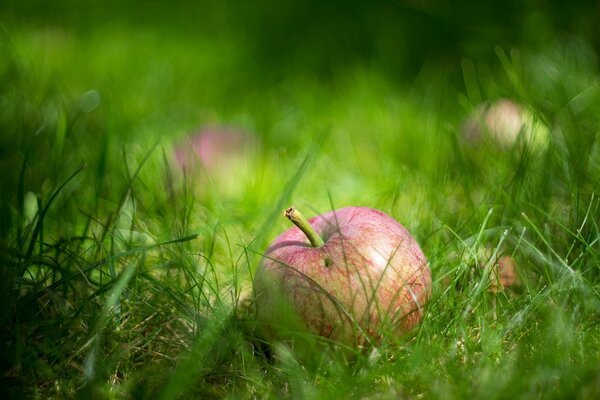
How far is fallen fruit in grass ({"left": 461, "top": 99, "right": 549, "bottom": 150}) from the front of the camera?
7.67ft

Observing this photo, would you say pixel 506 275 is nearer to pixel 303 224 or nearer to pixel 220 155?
pixel 303 224

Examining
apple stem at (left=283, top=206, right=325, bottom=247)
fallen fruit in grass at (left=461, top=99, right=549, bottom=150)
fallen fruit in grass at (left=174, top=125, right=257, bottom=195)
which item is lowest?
apple stem at (left=283, top=206, right=325, bottom=247)

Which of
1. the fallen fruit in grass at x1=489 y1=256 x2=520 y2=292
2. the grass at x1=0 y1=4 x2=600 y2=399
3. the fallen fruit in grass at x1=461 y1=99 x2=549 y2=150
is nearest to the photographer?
the grass at x1=0 y1=4 x2=600 y2=399

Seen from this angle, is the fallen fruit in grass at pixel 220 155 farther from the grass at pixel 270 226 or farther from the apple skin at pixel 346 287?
the apple skin at pixel 346 287

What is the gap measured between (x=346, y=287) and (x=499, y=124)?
1205mm

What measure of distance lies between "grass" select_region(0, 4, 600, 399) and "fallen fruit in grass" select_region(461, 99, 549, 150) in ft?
0.19

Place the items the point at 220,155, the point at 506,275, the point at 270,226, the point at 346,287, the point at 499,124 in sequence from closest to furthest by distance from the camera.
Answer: the point at 346,287, the point at 506,275, the point at 270,226, the point at 499,124, the point at 220,155

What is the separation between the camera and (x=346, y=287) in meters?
1.47

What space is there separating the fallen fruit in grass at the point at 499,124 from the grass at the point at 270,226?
0.19 feet

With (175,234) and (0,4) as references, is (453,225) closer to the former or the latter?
(175,234)

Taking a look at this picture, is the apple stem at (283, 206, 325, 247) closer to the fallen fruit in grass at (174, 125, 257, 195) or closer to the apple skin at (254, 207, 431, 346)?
the apple skin at (254, 207, 431, 346)

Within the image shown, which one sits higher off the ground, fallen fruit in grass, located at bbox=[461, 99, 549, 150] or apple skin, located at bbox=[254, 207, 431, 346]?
fallen fruit in grass, located at bbox=[461, 99, 549, 150]

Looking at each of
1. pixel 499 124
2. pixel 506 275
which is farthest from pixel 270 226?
pixel 499 124

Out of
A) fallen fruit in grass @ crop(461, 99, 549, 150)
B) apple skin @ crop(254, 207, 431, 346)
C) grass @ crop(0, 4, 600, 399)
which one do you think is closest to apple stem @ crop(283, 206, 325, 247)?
apple skin @ crop(254, 207, 431, 346)
